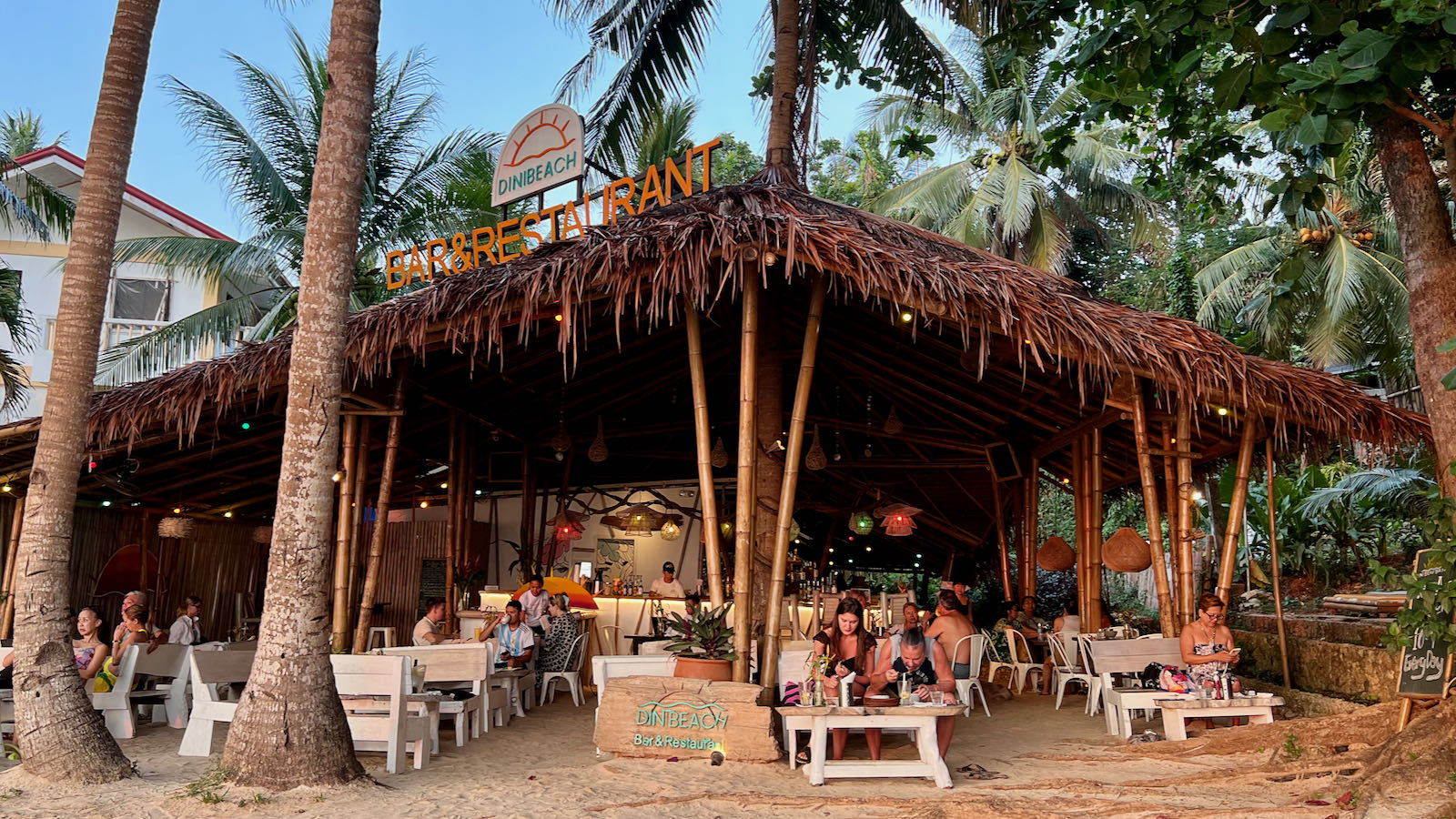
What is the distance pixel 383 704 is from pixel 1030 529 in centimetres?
781

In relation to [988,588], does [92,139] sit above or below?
above

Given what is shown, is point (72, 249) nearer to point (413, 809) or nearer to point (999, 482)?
point (413, 809)

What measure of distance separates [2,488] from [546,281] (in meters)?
7.22

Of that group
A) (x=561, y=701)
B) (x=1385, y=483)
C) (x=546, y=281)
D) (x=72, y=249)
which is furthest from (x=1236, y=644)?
(x=72, y=249)

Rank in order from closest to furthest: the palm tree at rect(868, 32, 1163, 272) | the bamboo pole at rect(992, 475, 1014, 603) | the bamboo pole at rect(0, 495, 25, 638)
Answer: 1. the bamboo pole at rect(0, 495, 25, 638)
2. the bamboo pole at rect(992, 475, 1014, 603)
3. the palm tree at rect(868, 32, 1163, 272)

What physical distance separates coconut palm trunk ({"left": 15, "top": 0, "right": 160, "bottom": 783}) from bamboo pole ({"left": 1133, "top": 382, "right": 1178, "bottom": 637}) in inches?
269

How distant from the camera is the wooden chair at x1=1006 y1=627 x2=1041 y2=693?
1021cm

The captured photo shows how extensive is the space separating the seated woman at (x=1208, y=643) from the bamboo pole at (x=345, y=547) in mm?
6242

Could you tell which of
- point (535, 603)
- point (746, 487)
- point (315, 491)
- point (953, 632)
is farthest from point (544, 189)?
point (953, 632)

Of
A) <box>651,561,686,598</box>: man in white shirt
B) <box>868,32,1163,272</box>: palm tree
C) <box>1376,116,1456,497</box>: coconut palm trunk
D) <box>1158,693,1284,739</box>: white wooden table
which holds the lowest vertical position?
<box>1158,693,1284,739</box>: white wooden table

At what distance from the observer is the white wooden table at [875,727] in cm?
559

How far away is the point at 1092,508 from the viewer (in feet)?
32.9

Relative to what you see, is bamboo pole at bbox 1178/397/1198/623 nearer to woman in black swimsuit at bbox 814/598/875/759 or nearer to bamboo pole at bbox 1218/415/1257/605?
bamboo pole at bbox 1218/415/1257/605

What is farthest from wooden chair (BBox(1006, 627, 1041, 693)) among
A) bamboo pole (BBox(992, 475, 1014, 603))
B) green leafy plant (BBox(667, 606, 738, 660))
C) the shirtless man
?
green leafy plant (BBox(667, 606, 738, 660))
